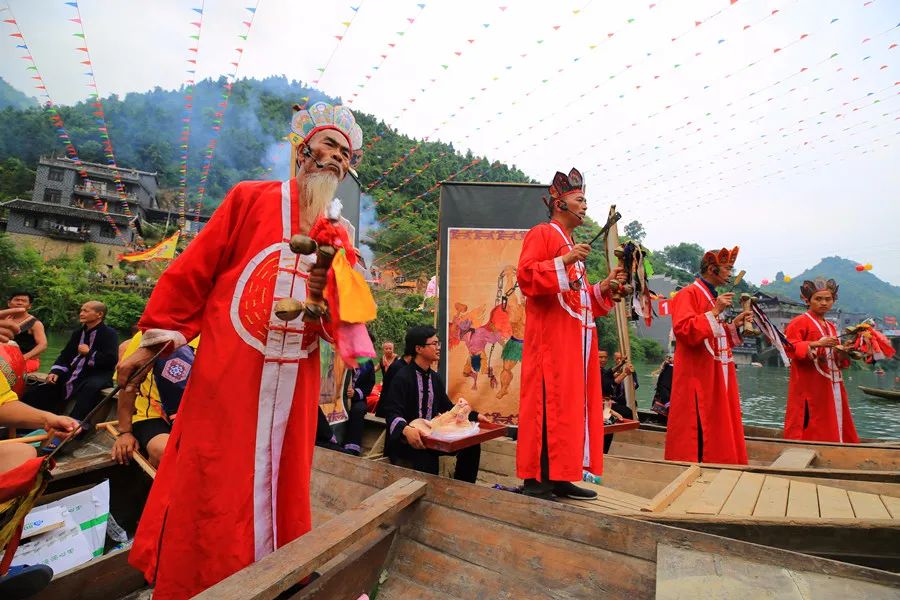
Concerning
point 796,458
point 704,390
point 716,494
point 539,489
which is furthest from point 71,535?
point 796,458

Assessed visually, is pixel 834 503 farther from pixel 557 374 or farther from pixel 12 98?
pixel 12 98

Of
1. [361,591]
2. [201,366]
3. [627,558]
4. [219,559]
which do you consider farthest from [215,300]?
[627,558]

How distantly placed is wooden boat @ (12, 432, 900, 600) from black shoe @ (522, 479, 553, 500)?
2.51 ft

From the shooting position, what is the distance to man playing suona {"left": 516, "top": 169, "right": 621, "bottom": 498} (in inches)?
109

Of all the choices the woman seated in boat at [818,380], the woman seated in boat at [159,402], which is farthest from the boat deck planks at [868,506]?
the woman seated in boat at [159,402]

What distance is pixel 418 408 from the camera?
384cm

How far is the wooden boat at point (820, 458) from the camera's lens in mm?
2900

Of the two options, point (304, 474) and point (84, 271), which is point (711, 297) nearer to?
point (304, 474)

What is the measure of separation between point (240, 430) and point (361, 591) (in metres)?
0.88

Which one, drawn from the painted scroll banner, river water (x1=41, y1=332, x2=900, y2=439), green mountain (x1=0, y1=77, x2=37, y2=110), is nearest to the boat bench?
the painted scroll banner

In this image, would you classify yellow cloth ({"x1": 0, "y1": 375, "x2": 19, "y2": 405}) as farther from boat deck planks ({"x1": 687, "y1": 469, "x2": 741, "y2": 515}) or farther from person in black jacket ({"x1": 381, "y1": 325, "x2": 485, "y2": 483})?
boat deck planks ({"x1": 687, "y1": 469, "x2": 741, "y2": 515})

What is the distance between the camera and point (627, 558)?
1.70 meters

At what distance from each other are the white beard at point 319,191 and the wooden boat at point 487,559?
4.08 feet

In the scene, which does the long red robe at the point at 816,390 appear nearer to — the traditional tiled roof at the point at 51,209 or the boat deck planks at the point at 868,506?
the boat deck planks at the point at 868,506
